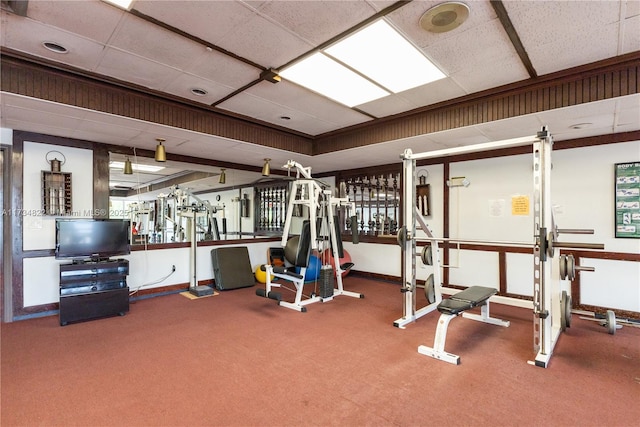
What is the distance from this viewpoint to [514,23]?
2.13 m

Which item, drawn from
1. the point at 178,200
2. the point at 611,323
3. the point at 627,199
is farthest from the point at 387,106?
the point at 178,200

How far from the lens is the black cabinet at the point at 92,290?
3.65 m

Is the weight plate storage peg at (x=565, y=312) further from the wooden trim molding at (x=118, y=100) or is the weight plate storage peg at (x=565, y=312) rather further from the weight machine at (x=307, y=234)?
the wooden trim molding at (x=118, y=100)

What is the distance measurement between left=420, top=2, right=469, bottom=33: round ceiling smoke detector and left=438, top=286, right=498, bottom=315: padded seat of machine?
7.36ft

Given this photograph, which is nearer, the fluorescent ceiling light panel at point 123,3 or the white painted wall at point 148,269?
the fluorescent ceiling light panel at point 123,3

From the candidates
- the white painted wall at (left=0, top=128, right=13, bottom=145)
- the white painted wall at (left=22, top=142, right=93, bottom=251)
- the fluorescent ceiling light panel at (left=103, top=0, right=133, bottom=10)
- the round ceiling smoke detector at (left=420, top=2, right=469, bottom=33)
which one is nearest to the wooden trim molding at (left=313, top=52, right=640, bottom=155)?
the round ceiling smoke detector at (left=420, top=2, right=469, bottom=33)

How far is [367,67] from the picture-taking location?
277cm

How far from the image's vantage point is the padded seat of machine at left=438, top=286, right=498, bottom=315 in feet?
9.37

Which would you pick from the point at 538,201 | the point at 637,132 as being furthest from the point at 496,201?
the point at 538,201

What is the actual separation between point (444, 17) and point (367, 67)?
80 cm

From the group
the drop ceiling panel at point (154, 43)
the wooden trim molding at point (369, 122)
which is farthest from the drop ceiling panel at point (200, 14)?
the wooden trim molding at point (369, 122)

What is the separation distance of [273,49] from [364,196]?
4.26 m

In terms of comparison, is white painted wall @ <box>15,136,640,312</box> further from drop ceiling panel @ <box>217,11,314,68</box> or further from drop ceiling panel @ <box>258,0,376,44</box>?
drop ceiling panel @ <box>258,0,376,44</box>

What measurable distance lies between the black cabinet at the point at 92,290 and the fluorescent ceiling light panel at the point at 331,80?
3.19m
